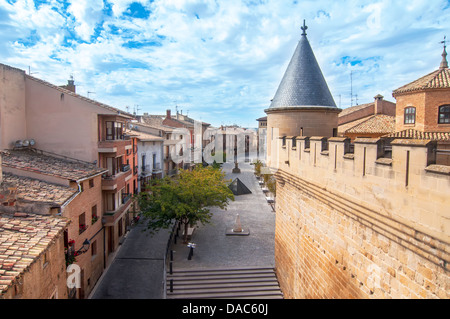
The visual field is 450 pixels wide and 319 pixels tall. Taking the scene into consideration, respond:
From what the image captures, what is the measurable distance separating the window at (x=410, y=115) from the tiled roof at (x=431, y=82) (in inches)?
55.6

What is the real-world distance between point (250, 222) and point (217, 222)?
2.70 meters

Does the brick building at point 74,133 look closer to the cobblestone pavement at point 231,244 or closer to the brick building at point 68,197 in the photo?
the brick building at point 68,197

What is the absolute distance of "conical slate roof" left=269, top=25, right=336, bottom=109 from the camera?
1245 centimetres

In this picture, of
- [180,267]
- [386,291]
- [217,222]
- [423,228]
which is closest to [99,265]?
[180,267]

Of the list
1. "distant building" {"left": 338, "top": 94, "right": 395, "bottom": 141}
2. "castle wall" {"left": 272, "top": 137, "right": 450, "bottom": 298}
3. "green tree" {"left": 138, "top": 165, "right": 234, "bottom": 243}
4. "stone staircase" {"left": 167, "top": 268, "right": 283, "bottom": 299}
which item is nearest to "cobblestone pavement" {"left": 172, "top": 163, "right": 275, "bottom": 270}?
"stone staircase" {"left": 167, "top": 268, "right": 283, "bottom": 299}

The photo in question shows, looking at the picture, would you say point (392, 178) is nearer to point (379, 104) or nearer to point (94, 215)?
point (94, 215)

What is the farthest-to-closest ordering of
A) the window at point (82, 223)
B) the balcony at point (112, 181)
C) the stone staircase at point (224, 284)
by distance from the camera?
the balcony at point (112, 181) → the stone staircase at point (224, 284) → the window at point (82, 223)

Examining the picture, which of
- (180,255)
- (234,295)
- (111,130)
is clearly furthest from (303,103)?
(111,130)

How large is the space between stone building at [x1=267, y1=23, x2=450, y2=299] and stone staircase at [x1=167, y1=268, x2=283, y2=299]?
2.52 m

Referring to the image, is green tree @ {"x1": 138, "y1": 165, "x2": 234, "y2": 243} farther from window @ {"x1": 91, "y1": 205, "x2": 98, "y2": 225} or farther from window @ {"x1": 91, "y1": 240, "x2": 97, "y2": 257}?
window @ {"x1": 91, "y1": 205, "x2": 98, "y2": 225}

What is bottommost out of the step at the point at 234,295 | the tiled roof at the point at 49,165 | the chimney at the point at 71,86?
the step at the point at 234,295

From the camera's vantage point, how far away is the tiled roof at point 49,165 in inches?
497

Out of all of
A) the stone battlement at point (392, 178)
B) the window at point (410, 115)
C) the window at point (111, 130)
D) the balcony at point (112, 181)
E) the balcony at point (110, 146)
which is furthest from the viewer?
the window at point (410, 115)

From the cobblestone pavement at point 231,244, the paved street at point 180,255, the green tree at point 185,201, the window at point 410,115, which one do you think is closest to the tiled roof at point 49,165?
the green tree at point 185,201
